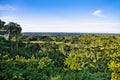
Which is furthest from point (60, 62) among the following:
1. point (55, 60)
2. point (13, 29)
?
point (13, 29)

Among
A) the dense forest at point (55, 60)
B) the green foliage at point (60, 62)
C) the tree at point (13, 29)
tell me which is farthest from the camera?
the tree at point (13, 29)

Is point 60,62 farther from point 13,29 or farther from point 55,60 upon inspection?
point 13,29

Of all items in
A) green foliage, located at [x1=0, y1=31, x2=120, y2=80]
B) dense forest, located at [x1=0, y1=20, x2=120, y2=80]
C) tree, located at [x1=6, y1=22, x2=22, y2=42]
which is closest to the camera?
green foliage, located at [x1=0, y1=31, x2=120, y2=80]

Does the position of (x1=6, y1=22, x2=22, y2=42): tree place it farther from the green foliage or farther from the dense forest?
the green foliage

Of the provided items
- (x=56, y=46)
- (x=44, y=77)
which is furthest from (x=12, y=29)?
(x=44, y=77)

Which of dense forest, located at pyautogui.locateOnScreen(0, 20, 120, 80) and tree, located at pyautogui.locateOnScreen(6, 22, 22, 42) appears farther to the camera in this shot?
tree, located at pyautogui.locateOnScreen(6, 22, 22, 42)

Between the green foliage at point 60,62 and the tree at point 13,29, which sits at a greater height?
the tree at point 13,29

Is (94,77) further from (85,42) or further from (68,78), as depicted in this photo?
(85,42)

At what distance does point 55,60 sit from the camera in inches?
2741

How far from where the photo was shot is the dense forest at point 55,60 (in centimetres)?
3181

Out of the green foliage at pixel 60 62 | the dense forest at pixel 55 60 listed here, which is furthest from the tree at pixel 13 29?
the green foliage at pixel 60 62

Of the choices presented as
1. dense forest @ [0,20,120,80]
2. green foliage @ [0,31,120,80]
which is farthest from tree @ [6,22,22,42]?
green foliage @ [0,31,120,80]

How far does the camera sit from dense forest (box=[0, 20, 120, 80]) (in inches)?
1252

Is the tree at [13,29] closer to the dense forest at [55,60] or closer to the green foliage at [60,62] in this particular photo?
the dense forest at [55,60]
